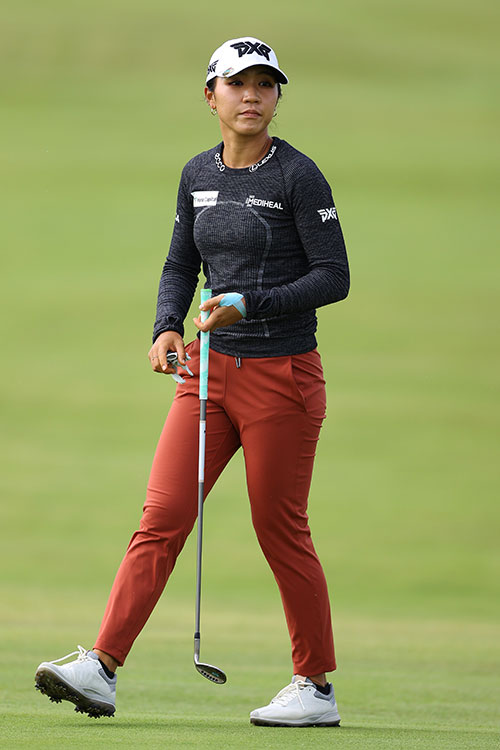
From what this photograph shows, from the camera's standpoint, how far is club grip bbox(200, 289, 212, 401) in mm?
3188

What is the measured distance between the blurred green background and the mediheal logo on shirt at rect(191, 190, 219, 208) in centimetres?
127

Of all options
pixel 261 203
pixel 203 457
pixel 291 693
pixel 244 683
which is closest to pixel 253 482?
pixel 203 457

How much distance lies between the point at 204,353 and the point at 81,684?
0.84 m

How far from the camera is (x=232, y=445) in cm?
334

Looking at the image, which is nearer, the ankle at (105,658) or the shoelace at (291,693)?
the ankle at (105,658)

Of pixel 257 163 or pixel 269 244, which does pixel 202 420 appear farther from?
pixel 257 163

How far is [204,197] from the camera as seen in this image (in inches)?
128

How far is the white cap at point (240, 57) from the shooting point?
10.3ft

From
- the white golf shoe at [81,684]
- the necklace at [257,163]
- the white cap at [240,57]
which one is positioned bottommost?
the white golf shoe at [81,684]

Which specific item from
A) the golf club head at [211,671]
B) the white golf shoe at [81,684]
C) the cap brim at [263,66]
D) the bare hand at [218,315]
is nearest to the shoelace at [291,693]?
the golf club head at [211,671]

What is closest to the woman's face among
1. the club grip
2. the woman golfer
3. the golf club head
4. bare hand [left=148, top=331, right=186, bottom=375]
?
the woman golfer

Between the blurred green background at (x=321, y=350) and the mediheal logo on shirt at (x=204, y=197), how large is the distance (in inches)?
49.8

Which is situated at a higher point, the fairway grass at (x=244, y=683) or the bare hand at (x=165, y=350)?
the bare hand at (x=165, y=350)

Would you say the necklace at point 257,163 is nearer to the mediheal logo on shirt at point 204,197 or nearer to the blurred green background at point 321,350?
the mediheal logo on shirt at point 204,197
